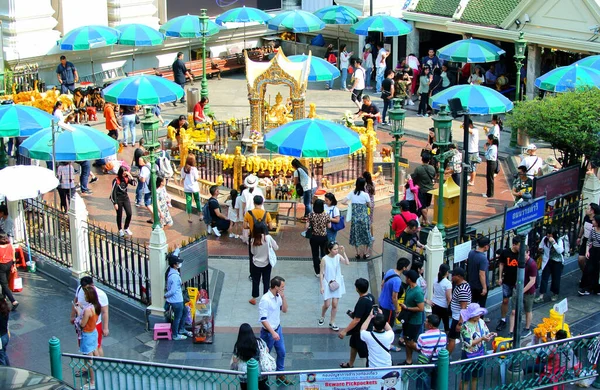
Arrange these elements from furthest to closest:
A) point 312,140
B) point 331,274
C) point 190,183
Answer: point 190,183
point 312,140
point 331,274

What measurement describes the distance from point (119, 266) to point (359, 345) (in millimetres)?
4286

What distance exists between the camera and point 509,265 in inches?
536

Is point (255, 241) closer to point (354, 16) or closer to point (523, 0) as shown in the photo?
point (523, 0)

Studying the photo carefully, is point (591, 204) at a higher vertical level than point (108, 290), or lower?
higher

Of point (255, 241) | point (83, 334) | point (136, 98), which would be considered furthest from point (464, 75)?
point (83, 334)

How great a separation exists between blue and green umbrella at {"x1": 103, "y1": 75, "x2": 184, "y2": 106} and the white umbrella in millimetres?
5436

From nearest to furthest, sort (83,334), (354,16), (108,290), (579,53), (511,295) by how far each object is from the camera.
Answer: (83,334)
(511,295)
(108,290)
(579,53)
(354,16)

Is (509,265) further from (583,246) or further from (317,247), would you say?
(317,247)

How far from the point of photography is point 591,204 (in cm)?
1497

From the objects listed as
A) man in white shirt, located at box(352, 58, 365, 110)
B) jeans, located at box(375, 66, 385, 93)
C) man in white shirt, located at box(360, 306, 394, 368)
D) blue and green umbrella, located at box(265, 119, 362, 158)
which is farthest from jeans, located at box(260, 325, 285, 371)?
jeans, located at box(375, 66, 385, 93)

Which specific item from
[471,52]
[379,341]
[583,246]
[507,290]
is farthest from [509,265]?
[471,52]

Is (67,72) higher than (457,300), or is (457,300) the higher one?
(67,72)

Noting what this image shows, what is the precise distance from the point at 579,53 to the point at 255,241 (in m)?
14.0

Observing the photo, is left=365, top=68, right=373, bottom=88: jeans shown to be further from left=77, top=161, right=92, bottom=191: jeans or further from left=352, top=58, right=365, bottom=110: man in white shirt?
left=77, top=161, right=92, bottom=191: jeans
